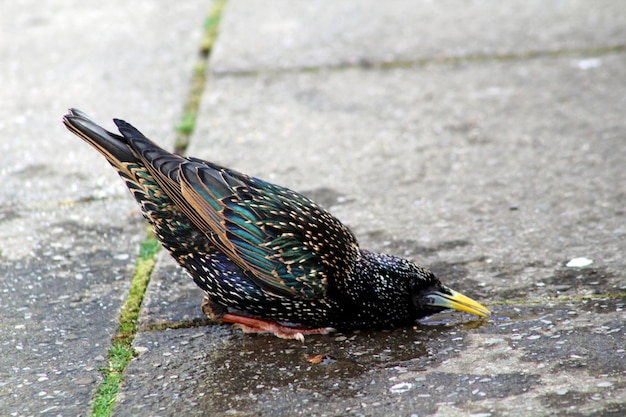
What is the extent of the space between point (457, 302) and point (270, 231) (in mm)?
776

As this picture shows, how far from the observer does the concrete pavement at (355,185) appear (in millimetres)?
3156

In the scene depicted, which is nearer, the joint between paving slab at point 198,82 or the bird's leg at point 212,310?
the bird's leg at point 212,310

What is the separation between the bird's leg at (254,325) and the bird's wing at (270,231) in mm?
→ 166

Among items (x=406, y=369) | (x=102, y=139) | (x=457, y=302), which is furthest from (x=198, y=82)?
(x=406, y=369)

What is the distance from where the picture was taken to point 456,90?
5.80m

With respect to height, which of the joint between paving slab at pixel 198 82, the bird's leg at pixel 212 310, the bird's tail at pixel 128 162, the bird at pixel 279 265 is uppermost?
the joint between paving slab at pixel 198 82

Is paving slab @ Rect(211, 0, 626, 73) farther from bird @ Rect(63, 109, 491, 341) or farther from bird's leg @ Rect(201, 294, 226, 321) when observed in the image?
bird's leg @ Rect(201, 294, 226, 321)

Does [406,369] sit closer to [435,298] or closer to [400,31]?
[435,298]

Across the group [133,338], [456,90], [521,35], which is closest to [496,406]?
[133,338]

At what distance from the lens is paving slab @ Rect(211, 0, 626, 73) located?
630cm

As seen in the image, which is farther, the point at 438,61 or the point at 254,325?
the point at 438,61

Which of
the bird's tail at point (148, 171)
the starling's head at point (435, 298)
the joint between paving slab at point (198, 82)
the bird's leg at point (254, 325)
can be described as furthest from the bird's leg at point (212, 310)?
the joint between paving slab at point (198, 82)

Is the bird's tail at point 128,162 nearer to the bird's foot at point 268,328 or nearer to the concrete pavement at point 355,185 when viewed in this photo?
the concrete pavement at point 355,185

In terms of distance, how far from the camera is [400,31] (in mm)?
6680
